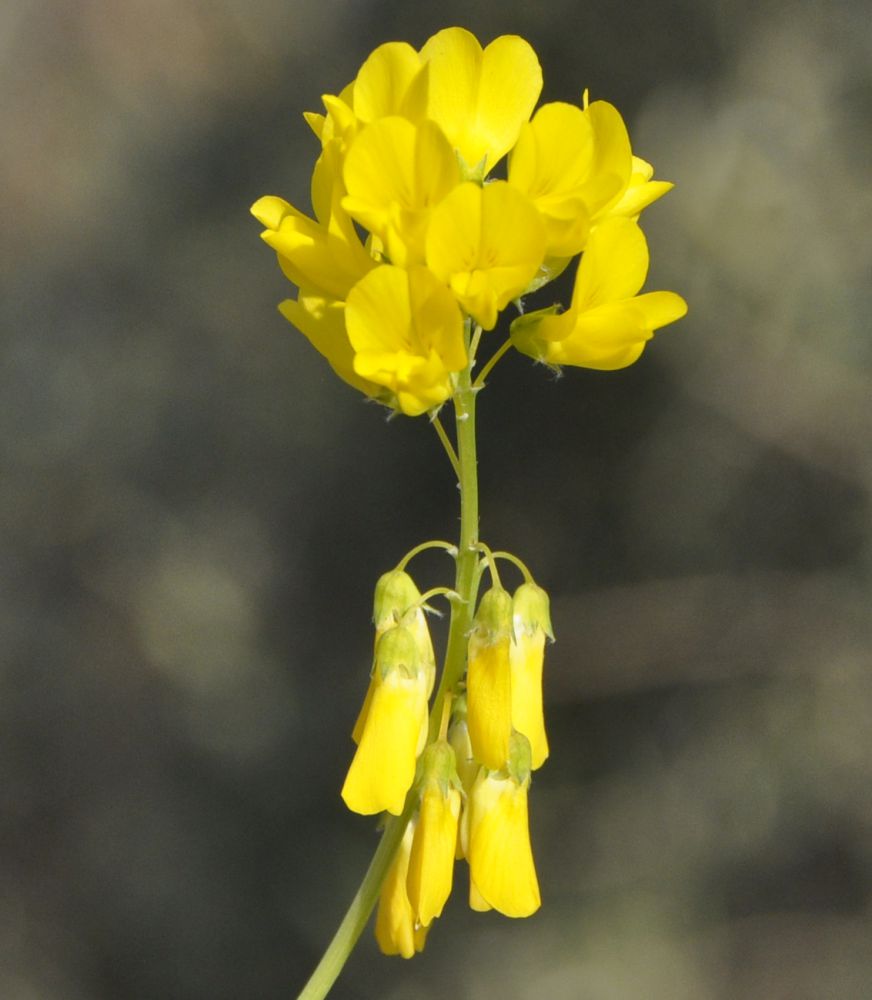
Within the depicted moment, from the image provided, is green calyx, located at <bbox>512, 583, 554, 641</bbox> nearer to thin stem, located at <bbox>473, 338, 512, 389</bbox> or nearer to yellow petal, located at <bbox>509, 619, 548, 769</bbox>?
yellow petal, located at <bbox>509, 619, 548, 769</bbox>

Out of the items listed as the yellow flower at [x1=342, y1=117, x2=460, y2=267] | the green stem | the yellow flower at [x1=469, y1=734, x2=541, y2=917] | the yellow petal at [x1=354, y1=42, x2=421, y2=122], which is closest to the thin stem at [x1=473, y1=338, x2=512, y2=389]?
the green stem

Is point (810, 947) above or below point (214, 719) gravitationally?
below

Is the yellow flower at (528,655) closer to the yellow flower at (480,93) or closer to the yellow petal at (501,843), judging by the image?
the yellow petal at (501,843)

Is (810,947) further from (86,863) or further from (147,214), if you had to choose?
(147,214)

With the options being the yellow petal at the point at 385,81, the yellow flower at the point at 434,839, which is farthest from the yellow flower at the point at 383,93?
the yellow flower at the point at 434,839

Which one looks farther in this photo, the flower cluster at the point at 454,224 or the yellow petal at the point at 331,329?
the yellow petal at the point at 331,329

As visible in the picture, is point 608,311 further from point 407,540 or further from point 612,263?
point 407,540

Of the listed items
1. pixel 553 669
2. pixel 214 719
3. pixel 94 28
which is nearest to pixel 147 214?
pixel 94 28
